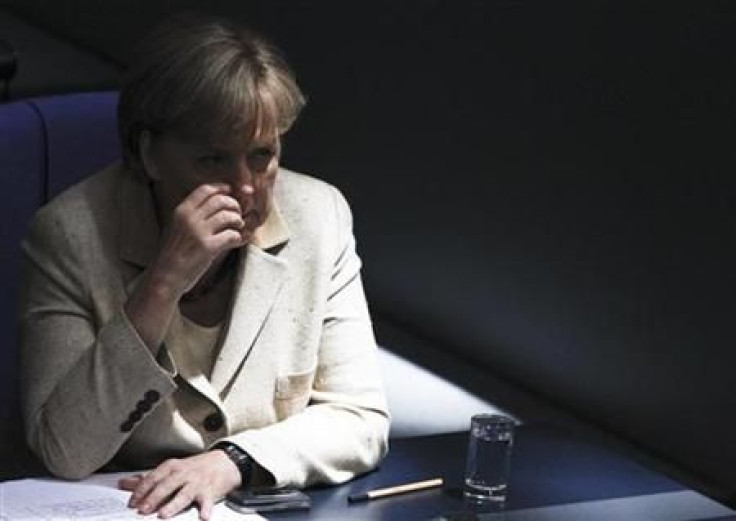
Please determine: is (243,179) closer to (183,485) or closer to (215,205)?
(215,205)

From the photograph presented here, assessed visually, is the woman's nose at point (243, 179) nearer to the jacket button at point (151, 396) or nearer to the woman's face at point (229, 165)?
the woman's face at point (229, 165)

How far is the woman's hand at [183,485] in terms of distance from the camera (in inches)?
104

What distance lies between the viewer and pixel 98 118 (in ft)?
11.4

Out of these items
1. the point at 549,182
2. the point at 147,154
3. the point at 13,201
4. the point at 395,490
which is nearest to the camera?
the point at 395,490

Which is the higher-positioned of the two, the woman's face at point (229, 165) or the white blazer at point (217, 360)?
the woman's face at point (229, 165)

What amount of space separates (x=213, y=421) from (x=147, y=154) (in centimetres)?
41

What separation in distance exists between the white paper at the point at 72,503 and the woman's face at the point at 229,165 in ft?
1.46

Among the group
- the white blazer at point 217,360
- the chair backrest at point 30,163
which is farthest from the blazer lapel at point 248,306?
the chair backrest at point 30,163

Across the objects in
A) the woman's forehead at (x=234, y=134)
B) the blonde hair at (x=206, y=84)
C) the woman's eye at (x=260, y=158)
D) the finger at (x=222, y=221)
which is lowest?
the finger at (x=222, y=221)

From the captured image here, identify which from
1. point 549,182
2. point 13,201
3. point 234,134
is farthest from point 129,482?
point 549,182

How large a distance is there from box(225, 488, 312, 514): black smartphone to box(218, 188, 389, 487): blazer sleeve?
44 mm

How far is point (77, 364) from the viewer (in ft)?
9.20

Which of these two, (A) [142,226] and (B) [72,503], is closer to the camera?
(B) [72,503]

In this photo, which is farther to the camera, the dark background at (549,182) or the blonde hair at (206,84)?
the dark background at (549,182)
